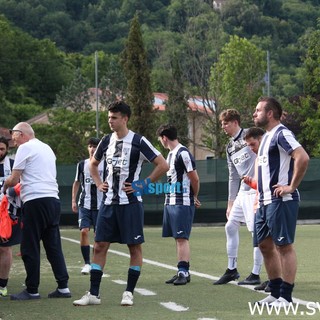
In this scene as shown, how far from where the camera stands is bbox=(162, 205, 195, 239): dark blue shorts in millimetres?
14320

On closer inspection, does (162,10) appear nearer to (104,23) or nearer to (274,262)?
(104,23)

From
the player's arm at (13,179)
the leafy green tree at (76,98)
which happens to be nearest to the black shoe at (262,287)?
the player's arm at (13,179)

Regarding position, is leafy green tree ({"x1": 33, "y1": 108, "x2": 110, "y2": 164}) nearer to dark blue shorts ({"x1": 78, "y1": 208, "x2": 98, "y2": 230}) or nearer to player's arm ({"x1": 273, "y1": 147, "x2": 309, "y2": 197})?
dark blue shorts ({"x1": 78, "y1": 208, "x2": 98, "y2": 230})

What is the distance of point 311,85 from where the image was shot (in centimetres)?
6719

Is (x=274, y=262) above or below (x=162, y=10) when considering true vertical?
below

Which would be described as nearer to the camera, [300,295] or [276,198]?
[276,198]

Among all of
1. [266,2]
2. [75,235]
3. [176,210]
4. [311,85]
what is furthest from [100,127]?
[266,2]

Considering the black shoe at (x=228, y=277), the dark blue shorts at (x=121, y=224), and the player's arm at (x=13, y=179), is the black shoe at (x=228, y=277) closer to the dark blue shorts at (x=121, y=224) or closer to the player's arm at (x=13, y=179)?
the dark blue shorts at (x=121, y=224)

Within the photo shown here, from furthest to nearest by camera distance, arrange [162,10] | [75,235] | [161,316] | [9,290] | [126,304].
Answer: [162,10], [75,235], [9,290], [126,304], [161,316]

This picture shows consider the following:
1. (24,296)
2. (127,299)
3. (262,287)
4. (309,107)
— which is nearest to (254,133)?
(262,287)

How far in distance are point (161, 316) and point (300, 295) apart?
2082 millimetres

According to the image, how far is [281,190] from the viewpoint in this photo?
34.7 ft

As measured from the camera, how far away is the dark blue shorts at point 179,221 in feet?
47.0

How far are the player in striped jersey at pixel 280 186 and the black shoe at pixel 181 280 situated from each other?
2.65 m
